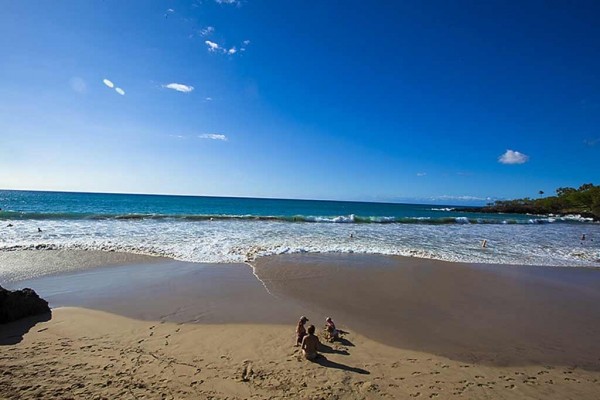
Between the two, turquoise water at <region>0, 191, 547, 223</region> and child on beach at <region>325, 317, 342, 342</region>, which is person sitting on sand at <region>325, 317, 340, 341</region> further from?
turquoise water at <region>0, 191, 547, 223</region>

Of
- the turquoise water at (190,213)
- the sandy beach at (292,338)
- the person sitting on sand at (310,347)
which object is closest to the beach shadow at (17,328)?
the sandy beach at (292,338)

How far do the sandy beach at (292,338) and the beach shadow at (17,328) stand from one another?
0.04 m

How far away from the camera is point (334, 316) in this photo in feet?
24.8

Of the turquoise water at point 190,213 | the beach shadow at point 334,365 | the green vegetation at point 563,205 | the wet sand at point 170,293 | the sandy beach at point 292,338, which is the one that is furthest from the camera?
the green vegetation at point 563,205

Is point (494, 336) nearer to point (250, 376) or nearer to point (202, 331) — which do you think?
point (250, 376)

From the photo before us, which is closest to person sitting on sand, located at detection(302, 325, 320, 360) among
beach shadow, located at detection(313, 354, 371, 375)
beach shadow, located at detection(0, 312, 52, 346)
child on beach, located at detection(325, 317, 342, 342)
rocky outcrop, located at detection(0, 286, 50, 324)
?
beach shadow, located at detection(313, 354, 371, 375)

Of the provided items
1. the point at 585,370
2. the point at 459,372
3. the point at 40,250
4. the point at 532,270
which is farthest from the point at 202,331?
the point at 532,270

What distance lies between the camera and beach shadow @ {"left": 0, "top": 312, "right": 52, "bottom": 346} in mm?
5730

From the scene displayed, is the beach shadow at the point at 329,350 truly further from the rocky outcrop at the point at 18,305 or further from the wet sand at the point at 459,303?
the rocky outcrop at the point at 18,305

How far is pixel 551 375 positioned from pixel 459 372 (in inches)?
67.1

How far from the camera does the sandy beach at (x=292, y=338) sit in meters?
4.59

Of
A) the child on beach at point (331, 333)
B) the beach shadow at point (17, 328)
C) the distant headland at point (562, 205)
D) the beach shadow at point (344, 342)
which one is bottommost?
the beach shadow at point (344, 342)

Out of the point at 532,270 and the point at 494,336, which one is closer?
the point at 494,336

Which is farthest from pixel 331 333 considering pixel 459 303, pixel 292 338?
pixel 459 303
